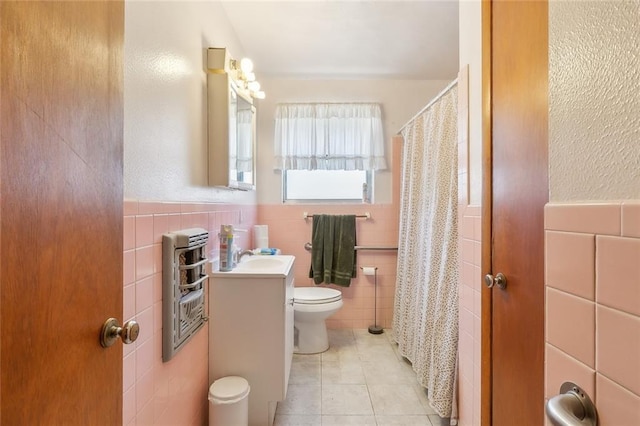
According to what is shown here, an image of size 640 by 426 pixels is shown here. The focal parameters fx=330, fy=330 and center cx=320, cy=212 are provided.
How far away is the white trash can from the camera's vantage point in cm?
154

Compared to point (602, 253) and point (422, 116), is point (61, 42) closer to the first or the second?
point (602, 253)

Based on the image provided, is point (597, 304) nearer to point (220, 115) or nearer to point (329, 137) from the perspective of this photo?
point (220, 115)

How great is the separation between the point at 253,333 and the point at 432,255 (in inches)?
45.7

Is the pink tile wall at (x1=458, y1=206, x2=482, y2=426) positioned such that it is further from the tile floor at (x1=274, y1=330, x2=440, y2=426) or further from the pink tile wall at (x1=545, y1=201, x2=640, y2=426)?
the pink tile wall at (x1=545, y1=201, x2=640, y2=426)

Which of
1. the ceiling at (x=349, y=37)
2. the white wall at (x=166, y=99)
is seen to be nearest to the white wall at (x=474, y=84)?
the ceiling at (x=349, y=37)

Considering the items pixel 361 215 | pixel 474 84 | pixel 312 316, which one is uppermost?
pixel 474 84

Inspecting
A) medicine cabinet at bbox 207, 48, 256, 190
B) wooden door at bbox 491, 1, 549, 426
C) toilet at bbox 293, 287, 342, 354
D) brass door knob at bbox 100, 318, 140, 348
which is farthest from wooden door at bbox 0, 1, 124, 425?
toilet at bbox 293, 287, 342, 354

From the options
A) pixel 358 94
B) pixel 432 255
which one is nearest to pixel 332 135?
pixel 358 94

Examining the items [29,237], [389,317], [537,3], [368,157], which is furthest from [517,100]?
[389,317]

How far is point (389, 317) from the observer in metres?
3.15

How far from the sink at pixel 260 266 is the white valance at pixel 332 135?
3.61 ft

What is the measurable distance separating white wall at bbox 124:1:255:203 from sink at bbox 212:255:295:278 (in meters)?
0.43

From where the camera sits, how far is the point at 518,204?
1.18 meters

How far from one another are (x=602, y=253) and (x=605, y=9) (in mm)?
381
